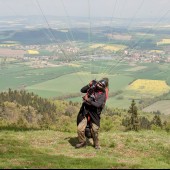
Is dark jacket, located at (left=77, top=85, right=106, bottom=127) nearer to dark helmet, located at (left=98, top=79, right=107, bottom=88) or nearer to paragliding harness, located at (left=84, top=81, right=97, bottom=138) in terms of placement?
paragliding harness, located at (left=84, top=81, right=97, bottom=138)

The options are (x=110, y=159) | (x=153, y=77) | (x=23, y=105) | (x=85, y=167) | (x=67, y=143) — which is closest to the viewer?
(x=85, y=167)

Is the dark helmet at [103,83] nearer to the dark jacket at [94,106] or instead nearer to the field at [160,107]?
the dark jacket at [94,106]

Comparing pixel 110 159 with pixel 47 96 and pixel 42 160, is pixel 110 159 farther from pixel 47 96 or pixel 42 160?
pixel 47 96

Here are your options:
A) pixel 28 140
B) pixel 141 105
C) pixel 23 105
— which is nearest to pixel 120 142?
pixel 28 140

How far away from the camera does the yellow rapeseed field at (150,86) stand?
5379 inches

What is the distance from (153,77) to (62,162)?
136 metres

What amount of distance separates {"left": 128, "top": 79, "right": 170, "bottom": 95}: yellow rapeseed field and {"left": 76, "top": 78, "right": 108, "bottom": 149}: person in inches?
4782

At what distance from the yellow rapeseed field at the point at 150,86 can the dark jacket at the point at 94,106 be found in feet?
399

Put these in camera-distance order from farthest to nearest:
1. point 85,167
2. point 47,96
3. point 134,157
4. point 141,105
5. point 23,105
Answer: point 47,96 < point 141,105 < point 23,105 < point 134,157 < point 85,167

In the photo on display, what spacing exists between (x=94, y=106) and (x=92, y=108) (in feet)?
1.34

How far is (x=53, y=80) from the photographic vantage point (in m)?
152

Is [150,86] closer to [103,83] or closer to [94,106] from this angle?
[103,83]

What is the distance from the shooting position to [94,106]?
48.6 ft

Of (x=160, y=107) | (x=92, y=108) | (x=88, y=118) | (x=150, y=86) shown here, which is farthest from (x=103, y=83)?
(x=150, y=86)
